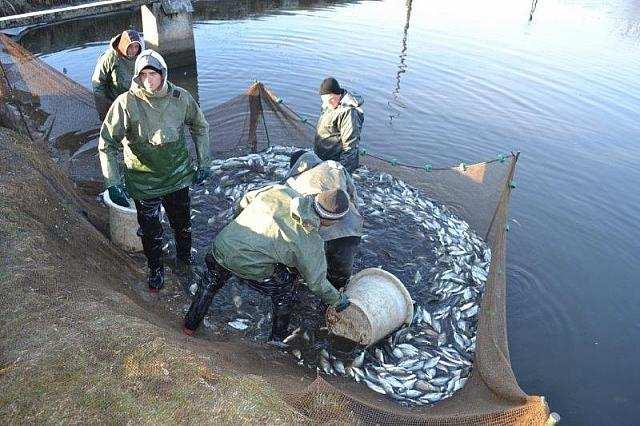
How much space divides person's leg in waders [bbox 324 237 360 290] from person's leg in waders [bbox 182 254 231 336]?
1.38 m

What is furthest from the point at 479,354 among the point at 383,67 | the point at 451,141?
the point at 383,67

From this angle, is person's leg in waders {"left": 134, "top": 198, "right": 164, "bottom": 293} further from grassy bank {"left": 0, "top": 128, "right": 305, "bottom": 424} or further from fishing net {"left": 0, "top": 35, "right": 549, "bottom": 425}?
fishing net {"left": 0, "top": 35, "right": 549, "bottom": 425}

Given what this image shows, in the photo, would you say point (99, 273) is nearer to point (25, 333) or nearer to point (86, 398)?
point (25, 333)

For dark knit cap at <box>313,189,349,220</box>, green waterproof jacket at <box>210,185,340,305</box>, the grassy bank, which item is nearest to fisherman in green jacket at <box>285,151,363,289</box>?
green waterproof jacket at <box>210,185,340,305</box>

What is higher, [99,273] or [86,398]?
[86,398]

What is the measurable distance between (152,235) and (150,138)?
4.14 feet

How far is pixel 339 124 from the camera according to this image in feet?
23.4

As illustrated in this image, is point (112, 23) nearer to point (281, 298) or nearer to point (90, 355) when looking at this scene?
point (281, 298)

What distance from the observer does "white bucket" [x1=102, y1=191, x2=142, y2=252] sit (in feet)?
20.0

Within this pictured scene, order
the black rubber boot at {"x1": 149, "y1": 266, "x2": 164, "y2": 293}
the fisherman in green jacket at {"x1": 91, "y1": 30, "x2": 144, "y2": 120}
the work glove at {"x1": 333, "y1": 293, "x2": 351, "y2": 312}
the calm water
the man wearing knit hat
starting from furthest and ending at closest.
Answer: the calm water, the fisherman in green jacket at {"x1": 91, "y1": 30, "x2": 144, "y2": 120}, the man wearing knit hat, the black rubber boot at {"x1": 149, "y1": 266, "x2": 164, "y2": 293}, the work glove at {"x1": 333, "y1": 293, "x2": 351, "y2": 312}

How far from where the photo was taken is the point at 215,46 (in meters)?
18.8

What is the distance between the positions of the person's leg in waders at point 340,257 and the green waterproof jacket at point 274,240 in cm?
103

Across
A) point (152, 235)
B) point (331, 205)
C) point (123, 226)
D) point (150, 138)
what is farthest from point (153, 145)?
point (331, 205)

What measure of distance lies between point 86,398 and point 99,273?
6.98ft
